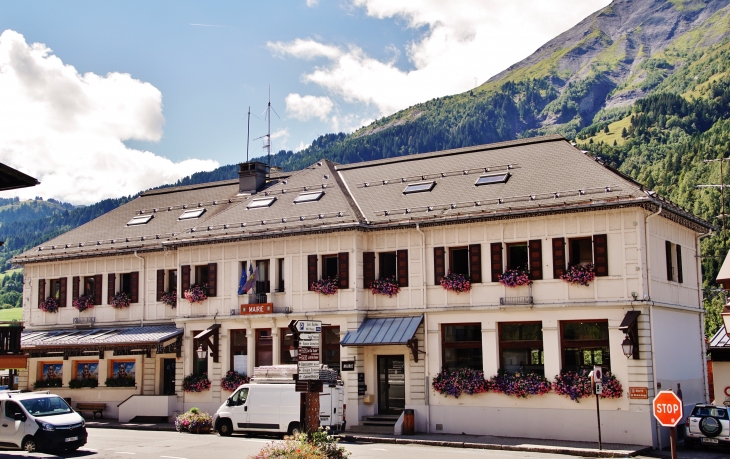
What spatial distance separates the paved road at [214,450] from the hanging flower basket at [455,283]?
6.35m

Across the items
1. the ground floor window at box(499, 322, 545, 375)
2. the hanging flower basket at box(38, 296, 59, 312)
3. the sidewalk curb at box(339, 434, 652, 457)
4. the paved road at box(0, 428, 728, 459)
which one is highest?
the hanging flower basket at box(38, 296, 59, 312)

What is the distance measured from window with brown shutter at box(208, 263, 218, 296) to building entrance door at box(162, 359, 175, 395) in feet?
16.3

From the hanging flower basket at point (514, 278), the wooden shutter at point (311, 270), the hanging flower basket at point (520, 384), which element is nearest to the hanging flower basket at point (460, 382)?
the hanging flower basket at point (520, 384)

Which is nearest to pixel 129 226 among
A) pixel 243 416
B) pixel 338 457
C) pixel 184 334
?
pixel 184 334

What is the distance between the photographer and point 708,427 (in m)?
27.1

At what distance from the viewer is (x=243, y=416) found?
3059 centimetres

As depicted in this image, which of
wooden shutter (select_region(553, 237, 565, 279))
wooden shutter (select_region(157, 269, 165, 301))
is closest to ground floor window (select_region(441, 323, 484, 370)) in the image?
wooden shutter (select_region(553, 237, 565, 279))

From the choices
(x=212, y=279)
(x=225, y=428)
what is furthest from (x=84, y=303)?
(x=225, y=428)

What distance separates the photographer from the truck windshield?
26422 millimetres

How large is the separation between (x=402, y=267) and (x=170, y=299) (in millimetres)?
12643

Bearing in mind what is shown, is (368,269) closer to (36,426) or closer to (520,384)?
(520,384)

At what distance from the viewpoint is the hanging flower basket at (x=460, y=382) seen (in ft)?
99.8

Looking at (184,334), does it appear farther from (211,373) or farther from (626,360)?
(626,360)

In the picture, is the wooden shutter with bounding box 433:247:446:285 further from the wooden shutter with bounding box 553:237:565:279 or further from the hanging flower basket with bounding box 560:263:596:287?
the hanging flower basket with bounding box 560:263:596:287
